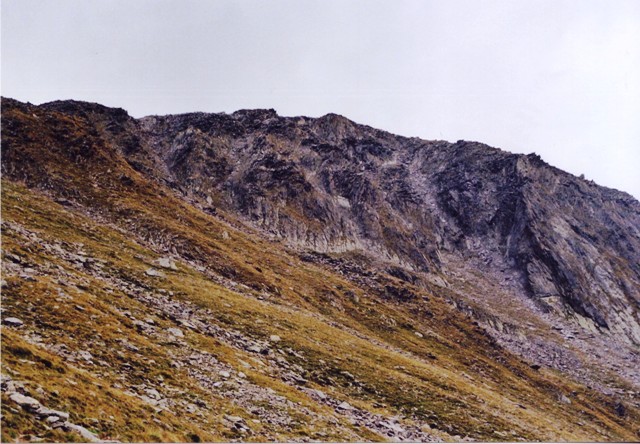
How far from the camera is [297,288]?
211ft

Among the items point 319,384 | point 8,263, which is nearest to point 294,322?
point 319,384

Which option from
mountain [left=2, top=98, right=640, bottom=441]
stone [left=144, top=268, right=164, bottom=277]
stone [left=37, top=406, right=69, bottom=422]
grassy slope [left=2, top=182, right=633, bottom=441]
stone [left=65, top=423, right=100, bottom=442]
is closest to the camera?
stone [left=65, top=423, right=100, bottom=442]

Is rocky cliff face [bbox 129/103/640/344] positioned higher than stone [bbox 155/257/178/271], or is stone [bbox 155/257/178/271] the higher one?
rocky cliff face [bbox 129/103/640/344]

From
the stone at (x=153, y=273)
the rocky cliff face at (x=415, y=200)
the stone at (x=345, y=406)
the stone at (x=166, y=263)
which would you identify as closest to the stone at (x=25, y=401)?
the stone at (x=345, y=406)

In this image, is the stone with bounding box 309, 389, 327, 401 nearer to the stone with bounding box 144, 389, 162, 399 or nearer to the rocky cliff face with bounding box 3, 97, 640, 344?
the stone with bounding box 144, 389, 162, 399

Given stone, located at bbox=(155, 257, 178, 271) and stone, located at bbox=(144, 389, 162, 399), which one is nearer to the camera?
stone, located at bbox=(144, 389, 162, 399)

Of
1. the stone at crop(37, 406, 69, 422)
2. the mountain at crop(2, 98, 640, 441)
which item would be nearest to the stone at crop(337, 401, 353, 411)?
the mountain at crop(2, 98, 640, 441)

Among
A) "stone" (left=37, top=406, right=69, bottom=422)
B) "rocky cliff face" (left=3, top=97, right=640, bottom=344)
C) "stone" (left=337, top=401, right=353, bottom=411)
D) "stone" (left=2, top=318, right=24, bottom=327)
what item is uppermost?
"rocky cliff face" (left=3, top=97, right=640, bottom=344)

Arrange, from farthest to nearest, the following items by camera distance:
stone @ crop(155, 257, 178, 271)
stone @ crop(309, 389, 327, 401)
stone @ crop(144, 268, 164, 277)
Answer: stone @ crop(155, 257, 178, 271) → stone @ crop(144, 268, 164, 277) → stone @ crop(309, 389, 327, 401)

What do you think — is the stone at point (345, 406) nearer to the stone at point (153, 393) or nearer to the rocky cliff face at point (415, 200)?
the stone at point (153, 393)

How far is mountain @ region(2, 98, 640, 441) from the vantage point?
22.5 metres

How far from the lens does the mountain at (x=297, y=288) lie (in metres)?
22.5

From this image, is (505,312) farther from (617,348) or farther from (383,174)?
(383,174)

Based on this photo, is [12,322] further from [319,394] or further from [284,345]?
[284,345]
